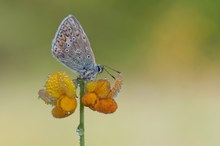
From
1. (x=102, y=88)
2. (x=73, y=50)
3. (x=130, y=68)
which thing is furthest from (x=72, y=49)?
(x=130, y=68)

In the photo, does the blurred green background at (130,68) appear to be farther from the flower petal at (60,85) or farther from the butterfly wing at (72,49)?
the flower petal at (60,85)

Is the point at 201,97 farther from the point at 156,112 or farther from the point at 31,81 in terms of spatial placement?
the point at 31,81

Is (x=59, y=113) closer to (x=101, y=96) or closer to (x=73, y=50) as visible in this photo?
(x=101, y=96)

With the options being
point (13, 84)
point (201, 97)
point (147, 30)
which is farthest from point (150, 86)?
point (147, 30)

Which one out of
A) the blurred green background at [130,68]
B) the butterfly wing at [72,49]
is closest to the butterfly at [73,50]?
Answer: the butterfly wing at [72,49]

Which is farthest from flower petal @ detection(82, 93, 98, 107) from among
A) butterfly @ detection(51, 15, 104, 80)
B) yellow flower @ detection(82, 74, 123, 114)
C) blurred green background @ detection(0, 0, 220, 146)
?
blurred green background @ detection(0, 0, 220, 146)

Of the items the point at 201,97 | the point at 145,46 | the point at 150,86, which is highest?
the point at 145,46

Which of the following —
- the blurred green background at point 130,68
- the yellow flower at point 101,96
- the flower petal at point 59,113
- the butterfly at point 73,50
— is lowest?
the flower petal at point 59,113
